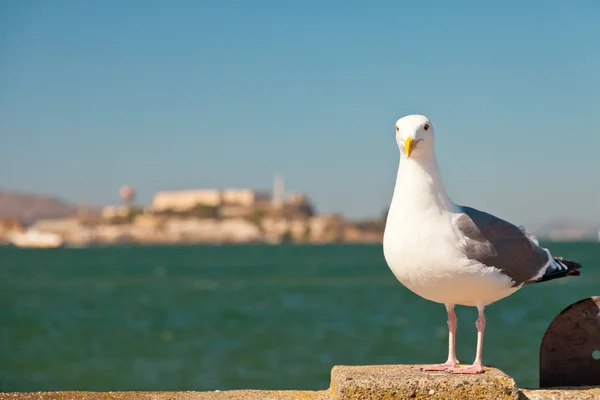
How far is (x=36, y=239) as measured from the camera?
17788 cm

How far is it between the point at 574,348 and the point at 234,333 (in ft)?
89.4

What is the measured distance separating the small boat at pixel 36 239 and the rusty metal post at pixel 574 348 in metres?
176

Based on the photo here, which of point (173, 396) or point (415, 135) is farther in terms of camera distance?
point (173, 396)

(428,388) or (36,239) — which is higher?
(36,239)

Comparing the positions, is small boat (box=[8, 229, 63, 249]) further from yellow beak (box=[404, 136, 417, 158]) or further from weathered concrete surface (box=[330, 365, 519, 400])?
weathered concrete surface (box=[330, 365, 519, 400])

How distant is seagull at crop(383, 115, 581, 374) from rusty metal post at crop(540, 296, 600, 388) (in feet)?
1.00

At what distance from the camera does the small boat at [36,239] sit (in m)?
174

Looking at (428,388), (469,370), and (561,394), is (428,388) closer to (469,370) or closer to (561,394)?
(469,370)

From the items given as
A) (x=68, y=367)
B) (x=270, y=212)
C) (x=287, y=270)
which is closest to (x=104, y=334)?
(x=68, y=367)

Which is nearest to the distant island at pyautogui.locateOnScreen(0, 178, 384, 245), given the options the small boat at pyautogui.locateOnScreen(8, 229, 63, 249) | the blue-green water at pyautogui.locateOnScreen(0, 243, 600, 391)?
the small boat at pyautogui.locateOnScreen(8, 229, 63, 249)

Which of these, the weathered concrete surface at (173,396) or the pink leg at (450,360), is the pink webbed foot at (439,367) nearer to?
the pink leg at (450,360)

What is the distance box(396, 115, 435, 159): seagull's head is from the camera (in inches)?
164

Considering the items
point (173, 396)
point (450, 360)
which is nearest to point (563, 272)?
point (450, 360)

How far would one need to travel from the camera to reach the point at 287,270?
3314 inches
